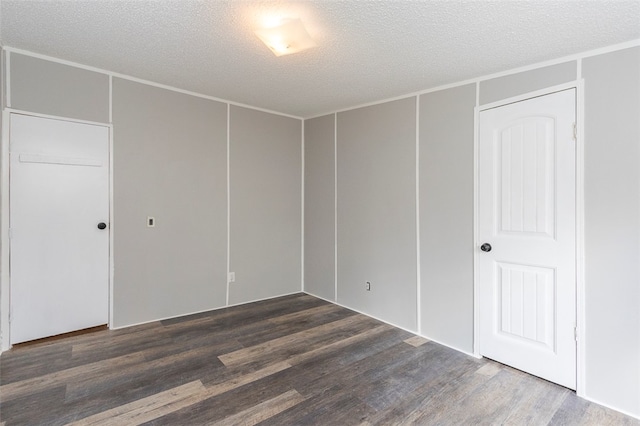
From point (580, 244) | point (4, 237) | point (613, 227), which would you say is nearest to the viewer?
point (613, 227)

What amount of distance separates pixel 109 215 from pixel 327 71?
2.49m

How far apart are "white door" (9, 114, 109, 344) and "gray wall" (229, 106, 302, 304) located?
136 cm

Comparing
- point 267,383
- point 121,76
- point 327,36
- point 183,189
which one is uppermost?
point 121,76

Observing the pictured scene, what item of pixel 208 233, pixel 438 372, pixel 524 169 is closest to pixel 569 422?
pixel 438 372

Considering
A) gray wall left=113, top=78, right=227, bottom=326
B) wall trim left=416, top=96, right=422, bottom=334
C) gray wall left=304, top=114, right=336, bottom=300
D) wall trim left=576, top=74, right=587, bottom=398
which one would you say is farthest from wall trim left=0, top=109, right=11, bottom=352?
wall trim left=576, top=74, right=587, bottom=398

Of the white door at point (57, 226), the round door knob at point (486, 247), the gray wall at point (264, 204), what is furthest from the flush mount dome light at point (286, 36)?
the round door knob at point (486, 247)

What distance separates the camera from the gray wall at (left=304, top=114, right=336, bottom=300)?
4.11 meters

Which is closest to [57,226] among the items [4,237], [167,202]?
[4,237]

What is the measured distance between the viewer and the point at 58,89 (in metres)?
2.77

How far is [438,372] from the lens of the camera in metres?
2.45

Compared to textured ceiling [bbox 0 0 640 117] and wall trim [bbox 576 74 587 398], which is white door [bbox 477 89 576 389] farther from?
textured ceiling [bbox 0 0 640 117]

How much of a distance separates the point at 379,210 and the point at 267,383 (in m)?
2.08

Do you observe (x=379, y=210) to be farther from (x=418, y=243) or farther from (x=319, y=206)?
(x=319, y=206)

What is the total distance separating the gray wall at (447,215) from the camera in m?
2.81
